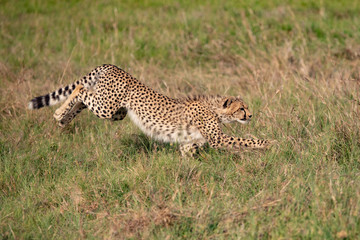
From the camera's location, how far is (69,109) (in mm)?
5305

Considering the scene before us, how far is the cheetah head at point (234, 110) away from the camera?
4902mm

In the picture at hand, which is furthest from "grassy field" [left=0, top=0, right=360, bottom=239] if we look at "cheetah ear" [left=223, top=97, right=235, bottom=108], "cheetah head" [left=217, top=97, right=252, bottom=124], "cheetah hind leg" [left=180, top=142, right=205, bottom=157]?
"cheetah ear" [left=223, top=97, right=235, bottom=108]

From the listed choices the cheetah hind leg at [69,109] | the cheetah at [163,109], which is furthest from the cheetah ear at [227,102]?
the cheetah hind leg at [69,109]

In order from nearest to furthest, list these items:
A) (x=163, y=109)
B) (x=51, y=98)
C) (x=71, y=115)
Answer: (x=163, y=109)
(x=51, y=98)
(x=71, y=115)

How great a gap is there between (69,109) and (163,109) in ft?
3.39

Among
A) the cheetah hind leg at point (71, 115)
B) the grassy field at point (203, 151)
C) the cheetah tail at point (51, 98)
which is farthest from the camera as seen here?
the cheetah hind leg at point (71, 115)

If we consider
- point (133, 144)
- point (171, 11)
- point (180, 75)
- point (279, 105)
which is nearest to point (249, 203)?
point (133, 144)

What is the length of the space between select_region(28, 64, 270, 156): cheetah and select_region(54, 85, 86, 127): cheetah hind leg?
14 millimetres

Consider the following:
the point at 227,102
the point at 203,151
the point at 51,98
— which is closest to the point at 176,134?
the point at 203,151

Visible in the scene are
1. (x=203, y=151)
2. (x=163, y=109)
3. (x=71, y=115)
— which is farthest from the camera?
(x=71, y=115)

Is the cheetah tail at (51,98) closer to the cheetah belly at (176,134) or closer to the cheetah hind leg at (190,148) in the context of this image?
the cheetah belly at (176,134)

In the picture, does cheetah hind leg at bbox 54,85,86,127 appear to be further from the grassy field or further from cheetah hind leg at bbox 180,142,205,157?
cheetah hind leg at bbox 180,142,205,157

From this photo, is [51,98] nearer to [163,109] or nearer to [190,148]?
[163,109]

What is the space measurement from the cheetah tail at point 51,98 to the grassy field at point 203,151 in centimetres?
32
